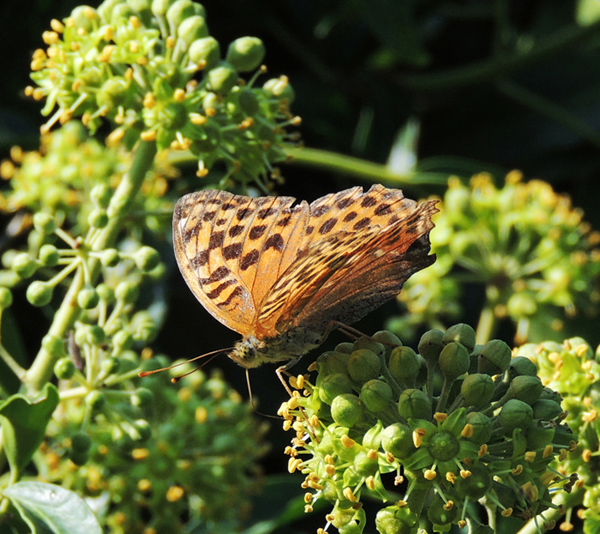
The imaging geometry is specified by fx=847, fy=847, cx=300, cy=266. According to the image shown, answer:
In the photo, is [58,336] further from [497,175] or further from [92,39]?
[497,175]

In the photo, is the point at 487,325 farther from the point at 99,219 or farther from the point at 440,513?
the point at 99,219

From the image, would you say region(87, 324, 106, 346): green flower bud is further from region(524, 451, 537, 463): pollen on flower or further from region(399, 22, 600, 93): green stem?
region(399, 22, 600, 93): green stem

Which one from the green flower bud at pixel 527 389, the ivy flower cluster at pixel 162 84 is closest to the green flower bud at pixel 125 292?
the ivy flower cluster at pixel 162 84

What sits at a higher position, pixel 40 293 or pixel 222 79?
pixel 222 79

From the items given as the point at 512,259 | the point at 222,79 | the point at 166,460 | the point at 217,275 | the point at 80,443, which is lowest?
the point at 512,259

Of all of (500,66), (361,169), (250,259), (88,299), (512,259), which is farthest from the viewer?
(500,66)

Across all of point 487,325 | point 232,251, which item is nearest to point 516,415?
point 232,251

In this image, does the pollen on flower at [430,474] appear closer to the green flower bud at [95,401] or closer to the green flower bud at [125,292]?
the green flower bud at [95,401]
